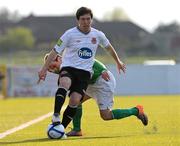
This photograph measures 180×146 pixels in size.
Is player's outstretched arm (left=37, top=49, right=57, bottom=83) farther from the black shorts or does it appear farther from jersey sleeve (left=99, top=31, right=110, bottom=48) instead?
jersey sleeve (left=99, top=31, right=110, bottom=48)

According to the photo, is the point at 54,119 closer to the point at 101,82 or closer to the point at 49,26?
the point at 101,82

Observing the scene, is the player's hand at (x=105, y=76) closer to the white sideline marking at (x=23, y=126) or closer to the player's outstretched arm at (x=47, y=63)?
the player's outstretched arm at (x=47, y=63)

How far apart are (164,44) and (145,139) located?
73.1 m

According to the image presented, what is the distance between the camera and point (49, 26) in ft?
291

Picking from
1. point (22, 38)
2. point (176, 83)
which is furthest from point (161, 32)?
point (176, 83)

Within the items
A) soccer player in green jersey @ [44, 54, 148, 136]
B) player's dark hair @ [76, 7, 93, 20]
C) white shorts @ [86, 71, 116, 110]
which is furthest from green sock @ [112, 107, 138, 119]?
player's dark hair @ [76, 7, 93, 20]

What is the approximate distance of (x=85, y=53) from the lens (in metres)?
12.1

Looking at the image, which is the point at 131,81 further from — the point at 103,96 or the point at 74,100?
the point at 74,100

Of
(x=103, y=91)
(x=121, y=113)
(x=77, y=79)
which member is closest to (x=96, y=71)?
(x=103, y=91)

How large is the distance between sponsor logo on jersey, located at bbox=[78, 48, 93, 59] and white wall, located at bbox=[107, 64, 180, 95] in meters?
22.4

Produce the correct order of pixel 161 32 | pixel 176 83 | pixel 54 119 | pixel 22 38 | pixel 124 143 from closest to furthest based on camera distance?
pixel 124 143 → pixel 54 119 → pixel 176 83 → pixel 22 38 → pixel 161 32

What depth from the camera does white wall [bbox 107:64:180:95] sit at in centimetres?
3453

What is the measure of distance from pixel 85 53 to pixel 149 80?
2312 cm

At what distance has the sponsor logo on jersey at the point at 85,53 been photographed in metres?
12.1
